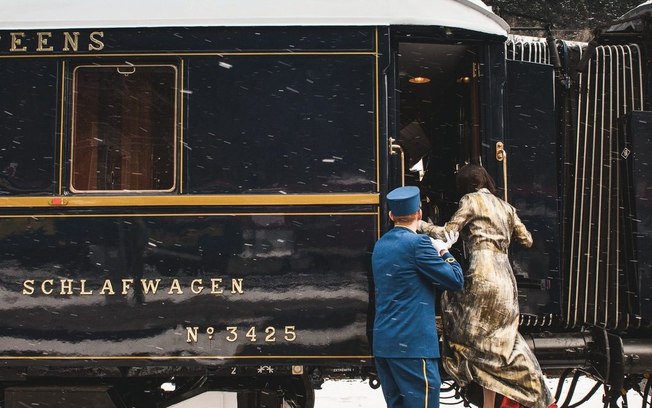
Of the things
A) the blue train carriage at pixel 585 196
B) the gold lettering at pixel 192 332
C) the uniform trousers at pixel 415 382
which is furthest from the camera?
the blue train carriage at pixel 585 196

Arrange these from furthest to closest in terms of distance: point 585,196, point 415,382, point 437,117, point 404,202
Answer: point 437,117 → point 585,196 → point 404,202 → point 415,382

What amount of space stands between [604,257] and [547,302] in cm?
54

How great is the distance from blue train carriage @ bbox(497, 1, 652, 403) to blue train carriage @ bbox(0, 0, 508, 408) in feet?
2.33

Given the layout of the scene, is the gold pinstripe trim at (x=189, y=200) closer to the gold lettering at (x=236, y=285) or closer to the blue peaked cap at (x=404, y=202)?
the blue peaked cap at (x=404, y=202)

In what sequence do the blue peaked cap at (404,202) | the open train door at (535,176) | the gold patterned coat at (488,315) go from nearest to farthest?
1. the blue peaked cap at (404,202)
2. the gold patterned coat at (488,315)
3. the open train door at (535,176)

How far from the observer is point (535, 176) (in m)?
5.08

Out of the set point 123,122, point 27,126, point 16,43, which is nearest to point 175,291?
point 123,122

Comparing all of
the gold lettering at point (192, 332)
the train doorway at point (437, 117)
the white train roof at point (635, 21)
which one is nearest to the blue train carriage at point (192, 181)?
the gold lettering at point (192, 332)

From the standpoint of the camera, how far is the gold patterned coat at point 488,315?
4340 millimetres

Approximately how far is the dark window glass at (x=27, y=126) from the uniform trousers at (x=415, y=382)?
2.37m

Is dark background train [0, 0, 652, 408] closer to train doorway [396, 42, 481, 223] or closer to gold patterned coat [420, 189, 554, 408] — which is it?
train doorway [396, 42, 481, 223]

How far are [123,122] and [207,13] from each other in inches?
34.0

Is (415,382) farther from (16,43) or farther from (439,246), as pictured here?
(16,43)

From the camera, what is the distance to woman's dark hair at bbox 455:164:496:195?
4508mm
